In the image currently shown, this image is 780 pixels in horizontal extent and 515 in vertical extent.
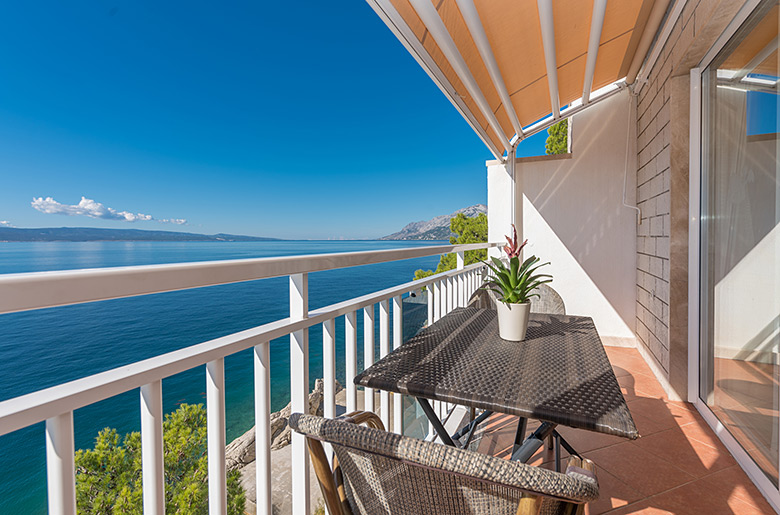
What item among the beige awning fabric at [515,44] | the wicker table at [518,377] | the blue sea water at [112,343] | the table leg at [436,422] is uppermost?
the beige awning fabric at [515,44]

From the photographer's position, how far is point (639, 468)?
77.9 inches

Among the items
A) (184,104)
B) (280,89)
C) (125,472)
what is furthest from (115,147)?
(125,472)

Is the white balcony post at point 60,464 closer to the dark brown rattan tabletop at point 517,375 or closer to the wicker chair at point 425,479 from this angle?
the wicker chair at point 425,479

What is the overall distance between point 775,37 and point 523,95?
2065mm

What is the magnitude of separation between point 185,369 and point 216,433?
233mm

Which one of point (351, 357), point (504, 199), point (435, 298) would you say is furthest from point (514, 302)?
point (504, 199)

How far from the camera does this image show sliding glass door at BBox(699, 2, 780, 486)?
1.71 meters

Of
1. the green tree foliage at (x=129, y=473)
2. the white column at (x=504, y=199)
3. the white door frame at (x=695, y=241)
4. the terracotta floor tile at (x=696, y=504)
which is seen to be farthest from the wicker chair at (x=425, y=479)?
the white column at (x=504, y=199)

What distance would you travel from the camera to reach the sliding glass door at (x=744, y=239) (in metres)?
1.71

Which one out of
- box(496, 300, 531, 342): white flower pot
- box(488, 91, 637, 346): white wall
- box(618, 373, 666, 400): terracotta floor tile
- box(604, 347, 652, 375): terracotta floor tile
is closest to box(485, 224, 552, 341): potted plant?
box(496, 300, 531, 342): white flower pot

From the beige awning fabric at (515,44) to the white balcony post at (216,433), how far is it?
1752mm

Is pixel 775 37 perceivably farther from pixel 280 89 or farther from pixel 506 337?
pixel 280 89

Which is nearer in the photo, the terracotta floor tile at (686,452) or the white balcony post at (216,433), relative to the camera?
the white balcony post at (216,433)

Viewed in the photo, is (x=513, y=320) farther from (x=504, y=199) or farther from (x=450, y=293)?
(x=504, y=199)
